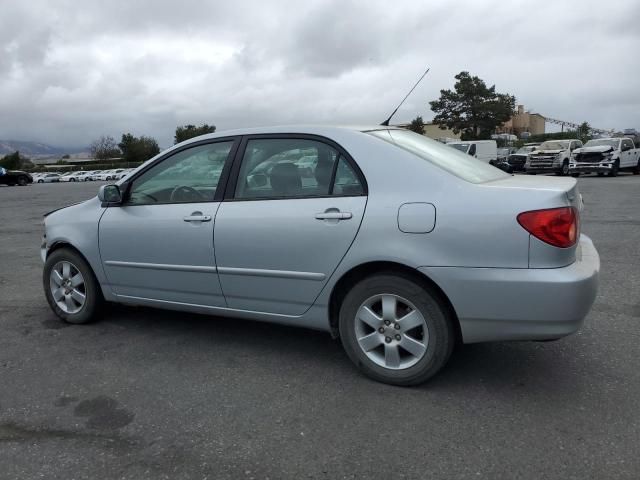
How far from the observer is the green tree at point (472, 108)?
2368 inches

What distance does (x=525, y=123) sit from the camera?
9444 cm

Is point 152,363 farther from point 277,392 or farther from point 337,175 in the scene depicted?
point 337,175

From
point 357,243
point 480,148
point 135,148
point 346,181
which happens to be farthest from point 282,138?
point 135,148

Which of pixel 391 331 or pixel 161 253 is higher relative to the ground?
pixel 161 253

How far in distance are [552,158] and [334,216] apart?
89.1ft

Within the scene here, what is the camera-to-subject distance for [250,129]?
3973 millimetres

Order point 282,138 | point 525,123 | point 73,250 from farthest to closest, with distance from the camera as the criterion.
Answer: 1. point 525,123
2. point 73,250
3. point 282,138

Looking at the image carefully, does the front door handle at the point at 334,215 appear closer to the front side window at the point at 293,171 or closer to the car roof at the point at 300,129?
the front side window at the point at 293,171

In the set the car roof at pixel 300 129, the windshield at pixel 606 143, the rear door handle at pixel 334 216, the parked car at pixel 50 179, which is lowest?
the parked car at pixel 50 179

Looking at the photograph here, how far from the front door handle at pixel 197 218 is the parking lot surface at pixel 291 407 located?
95cm

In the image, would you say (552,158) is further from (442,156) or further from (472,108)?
(472,108)

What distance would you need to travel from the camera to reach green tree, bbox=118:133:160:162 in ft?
289

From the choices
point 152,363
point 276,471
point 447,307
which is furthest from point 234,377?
point 447,307

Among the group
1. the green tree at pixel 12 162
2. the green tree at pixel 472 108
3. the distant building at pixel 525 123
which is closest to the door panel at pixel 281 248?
the green tree at pixel 472 108
